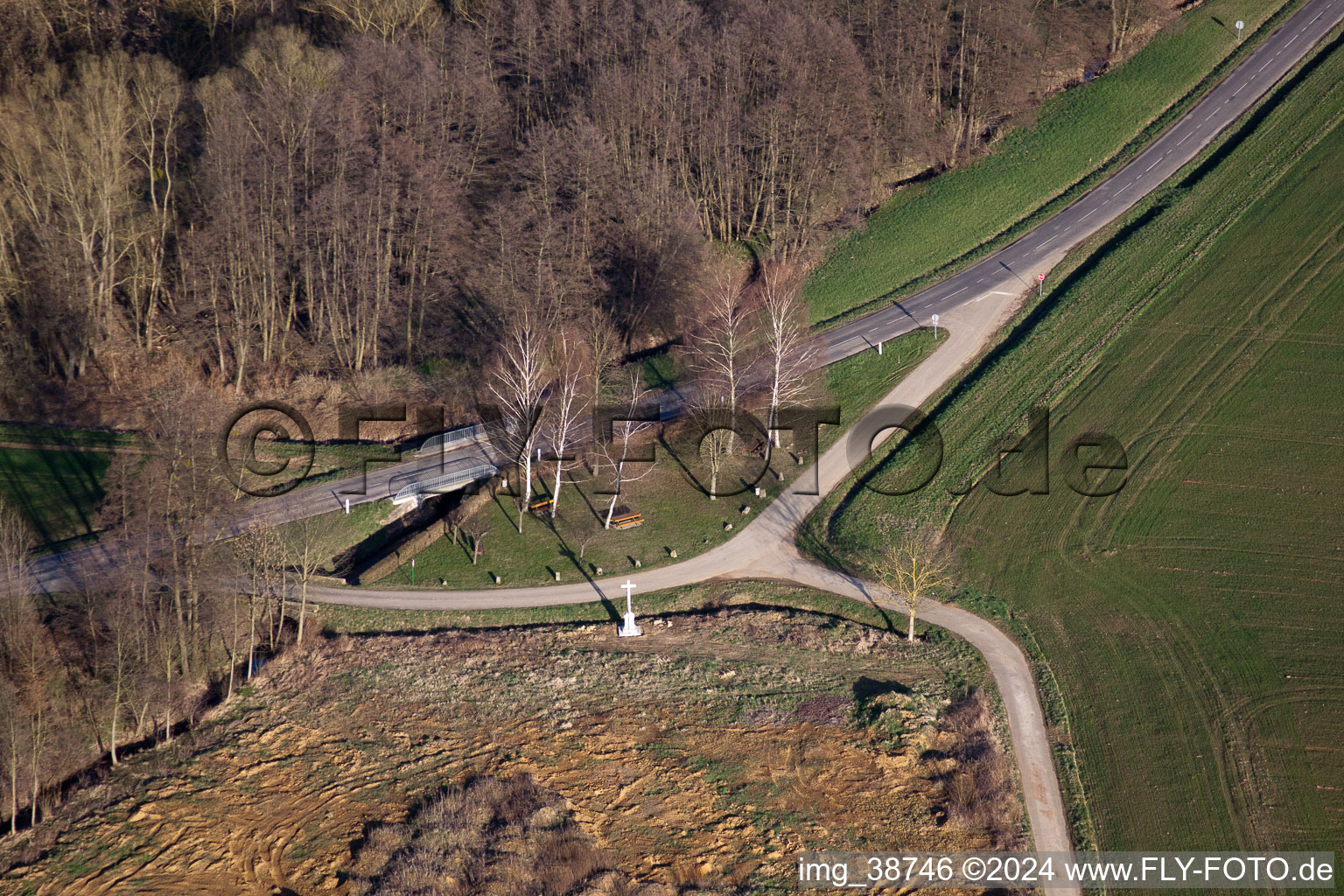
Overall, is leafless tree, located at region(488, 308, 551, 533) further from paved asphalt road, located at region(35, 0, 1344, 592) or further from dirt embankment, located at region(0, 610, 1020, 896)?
dirt embankment, located at region(0, 610, 1020, 896)

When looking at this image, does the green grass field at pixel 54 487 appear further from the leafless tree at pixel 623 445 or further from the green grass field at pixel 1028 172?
the green grass field at pixel 1028 172

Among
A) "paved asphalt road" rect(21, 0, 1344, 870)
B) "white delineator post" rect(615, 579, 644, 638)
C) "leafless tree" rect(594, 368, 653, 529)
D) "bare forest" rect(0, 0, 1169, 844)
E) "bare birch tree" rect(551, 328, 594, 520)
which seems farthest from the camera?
"bare forest" rect(0, 0, 1169, 844)

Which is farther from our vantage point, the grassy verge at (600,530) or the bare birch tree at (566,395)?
the bare birch tree at (566,395)

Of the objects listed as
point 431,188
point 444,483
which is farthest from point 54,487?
point 431,188

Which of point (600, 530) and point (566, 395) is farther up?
point (566, 395)

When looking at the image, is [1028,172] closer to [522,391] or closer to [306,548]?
[522,391]

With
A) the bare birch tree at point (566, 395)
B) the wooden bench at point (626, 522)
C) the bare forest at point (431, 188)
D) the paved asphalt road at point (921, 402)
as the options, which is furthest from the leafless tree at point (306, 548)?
the wooden bench at point (626, 522)

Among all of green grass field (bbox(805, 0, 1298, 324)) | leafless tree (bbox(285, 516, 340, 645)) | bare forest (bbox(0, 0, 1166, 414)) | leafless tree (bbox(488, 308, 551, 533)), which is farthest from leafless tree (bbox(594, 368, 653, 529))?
green grass field (bbox(805, 0, 1298, 324))
